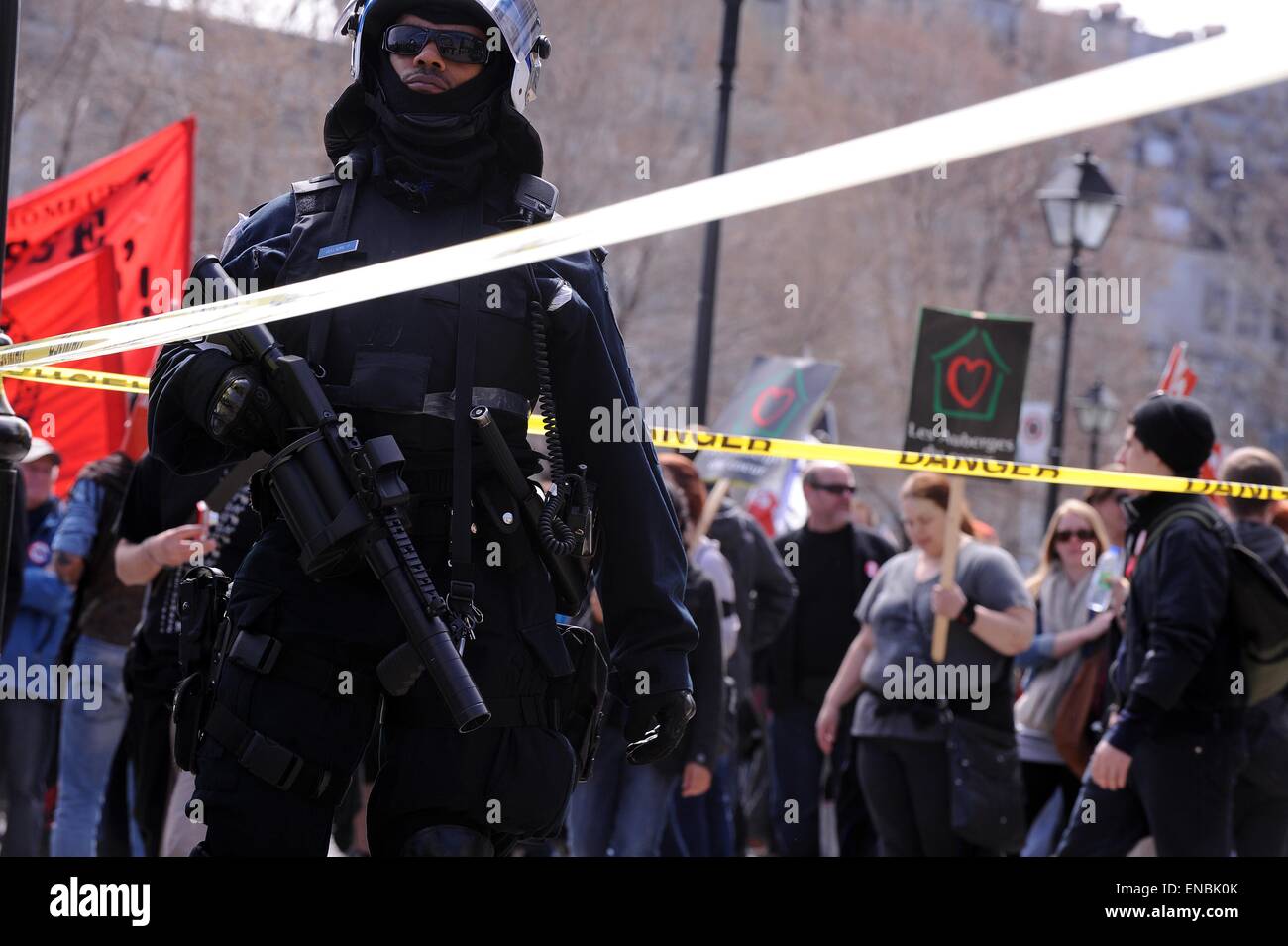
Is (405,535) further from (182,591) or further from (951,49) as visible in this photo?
(951,49)

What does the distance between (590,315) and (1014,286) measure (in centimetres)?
3160

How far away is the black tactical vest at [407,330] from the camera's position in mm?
3549

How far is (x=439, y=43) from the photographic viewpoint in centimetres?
375

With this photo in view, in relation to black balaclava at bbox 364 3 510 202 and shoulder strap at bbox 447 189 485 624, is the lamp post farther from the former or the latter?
Result: shoulder strap at bbox 447 189 485 624

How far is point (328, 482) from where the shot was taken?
133 inches

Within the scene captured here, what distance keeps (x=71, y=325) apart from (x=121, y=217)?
94cm

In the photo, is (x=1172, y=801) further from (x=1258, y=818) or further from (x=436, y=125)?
(x=436, y=125)

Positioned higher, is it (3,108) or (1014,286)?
(1014,286)

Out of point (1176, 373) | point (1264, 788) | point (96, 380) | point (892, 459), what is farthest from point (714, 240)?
point (96, 380)

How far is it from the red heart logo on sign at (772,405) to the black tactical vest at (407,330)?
703cm

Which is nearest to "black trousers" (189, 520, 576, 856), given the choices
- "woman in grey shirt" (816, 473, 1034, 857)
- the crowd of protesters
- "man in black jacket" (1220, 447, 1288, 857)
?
the crowd of protesters

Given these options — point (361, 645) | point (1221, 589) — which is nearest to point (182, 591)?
point (361, 645)

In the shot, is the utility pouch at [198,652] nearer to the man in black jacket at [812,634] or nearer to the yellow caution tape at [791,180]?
the yellow caution tape at [791,180]

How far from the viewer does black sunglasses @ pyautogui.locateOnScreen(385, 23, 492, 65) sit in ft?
12.3
